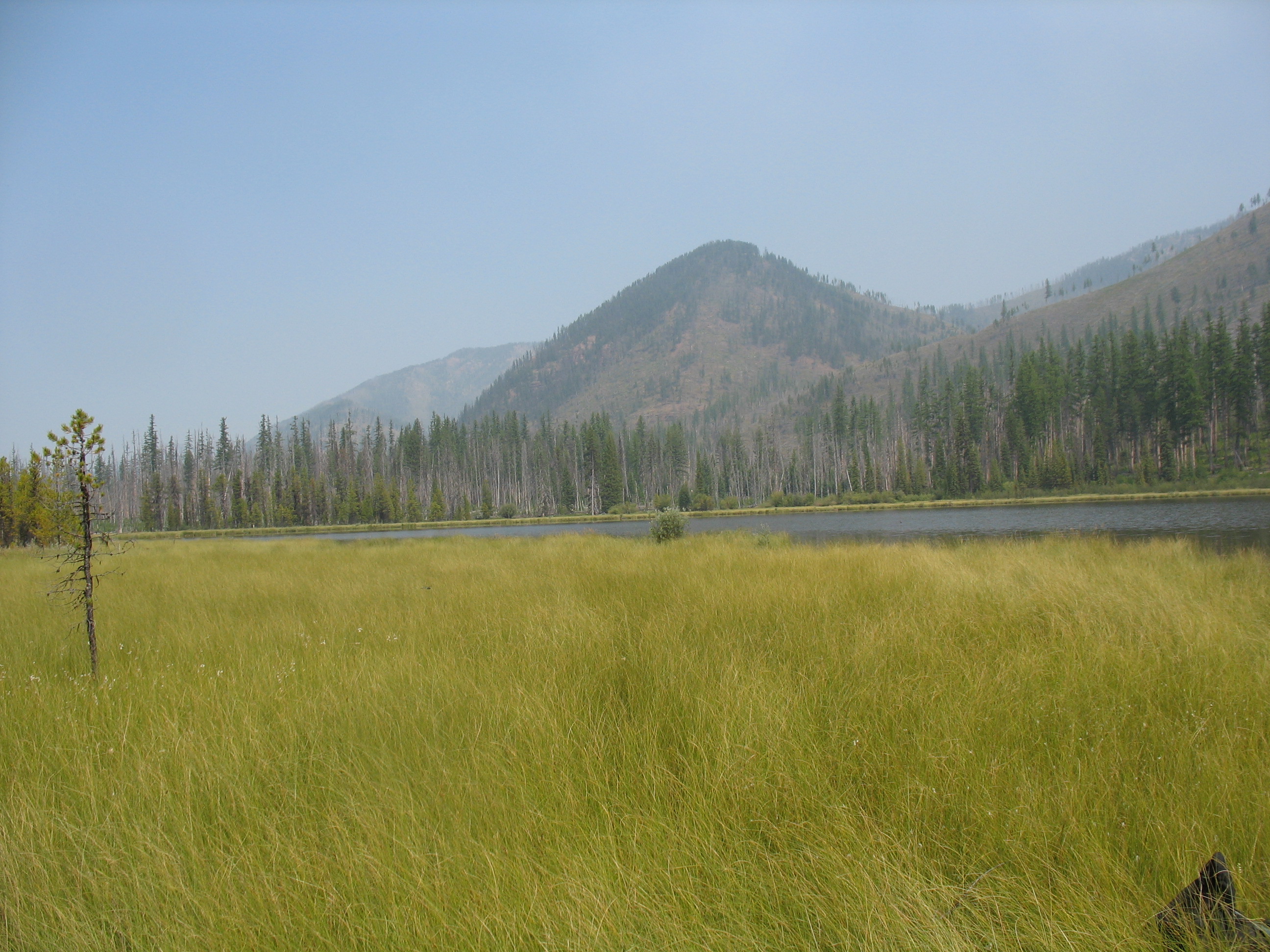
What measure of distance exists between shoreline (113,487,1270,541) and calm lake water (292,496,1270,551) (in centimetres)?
425

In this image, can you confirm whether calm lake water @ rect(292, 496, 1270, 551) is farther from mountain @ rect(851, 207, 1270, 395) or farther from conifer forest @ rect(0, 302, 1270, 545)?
mountain @ rect(851, 207, 1270, 395)

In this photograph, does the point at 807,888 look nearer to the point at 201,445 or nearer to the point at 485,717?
the point at 485,717

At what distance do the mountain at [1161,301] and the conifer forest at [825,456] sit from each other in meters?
13.0

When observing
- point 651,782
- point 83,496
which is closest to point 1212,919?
point 651,782

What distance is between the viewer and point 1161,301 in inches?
5015

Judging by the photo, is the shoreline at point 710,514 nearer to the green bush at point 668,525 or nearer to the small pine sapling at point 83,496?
the green bush at point 668,525

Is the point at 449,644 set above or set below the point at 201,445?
below

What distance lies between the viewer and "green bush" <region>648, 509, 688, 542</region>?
60.3 feet

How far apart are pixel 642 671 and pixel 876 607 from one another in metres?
3.04

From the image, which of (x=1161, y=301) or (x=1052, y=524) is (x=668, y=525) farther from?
(x=1161, y=301)

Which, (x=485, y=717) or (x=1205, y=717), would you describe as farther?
(x=485, y=717)

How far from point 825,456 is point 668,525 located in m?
87.0

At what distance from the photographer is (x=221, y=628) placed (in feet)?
20.3

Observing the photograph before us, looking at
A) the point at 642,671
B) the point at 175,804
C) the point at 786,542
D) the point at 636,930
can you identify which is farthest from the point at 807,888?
the point at 786,542
